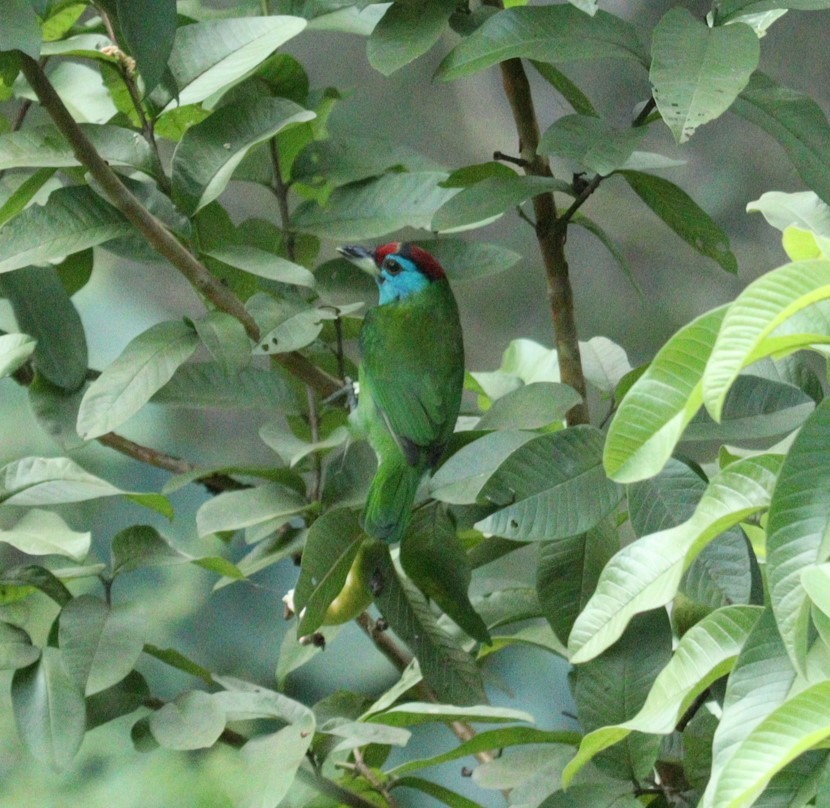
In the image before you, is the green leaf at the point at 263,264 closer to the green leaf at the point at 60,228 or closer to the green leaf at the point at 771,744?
the green leaf at the point at 60,228

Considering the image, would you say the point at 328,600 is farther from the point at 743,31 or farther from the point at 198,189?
the point at 743,31

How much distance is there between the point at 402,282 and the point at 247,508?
45cm

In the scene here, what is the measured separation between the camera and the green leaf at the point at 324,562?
2.71 feet

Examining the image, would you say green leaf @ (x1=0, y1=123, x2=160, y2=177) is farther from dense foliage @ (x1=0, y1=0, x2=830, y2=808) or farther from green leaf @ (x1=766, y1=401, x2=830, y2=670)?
green leaf @ (x1=766, y1=401, x2=830, y2=670)

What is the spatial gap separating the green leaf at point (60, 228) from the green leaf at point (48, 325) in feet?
0.42

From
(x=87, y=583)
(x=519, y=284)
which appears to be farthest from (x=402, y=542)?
(x=519, y=284)

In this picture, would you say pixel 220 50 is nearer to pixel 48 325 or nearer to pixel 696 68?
pixel 48 325

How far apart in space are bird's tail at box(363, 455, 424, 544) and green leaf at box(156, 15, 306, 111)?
0.36 meters

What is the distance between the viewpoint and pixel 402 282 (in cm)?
127

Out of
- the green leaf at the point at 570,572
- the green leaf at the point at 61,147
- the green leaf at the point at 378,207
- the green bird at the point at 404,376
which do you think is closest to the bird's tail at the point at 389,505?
the green bird at the point at 404,376

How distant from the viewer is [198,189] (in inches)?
35.4

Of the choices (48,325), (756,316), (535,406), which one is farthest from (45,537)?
(756,316)

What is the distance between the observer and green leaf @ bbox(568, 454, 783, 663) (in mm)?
538

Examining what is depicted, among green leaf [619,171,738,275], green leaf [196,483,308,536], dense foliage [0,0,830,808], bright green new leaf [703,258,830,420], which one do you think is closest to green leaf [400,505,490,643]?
dense foliage [0,0,830,808]
